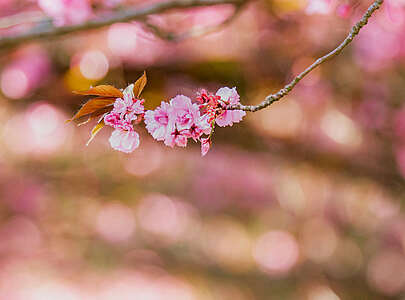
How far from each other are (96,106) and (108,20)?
0.55 meters

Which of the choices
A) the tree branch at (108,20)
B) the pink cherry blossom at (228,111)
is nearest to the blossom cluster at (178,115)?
the pink cherry blossom at (228,111)

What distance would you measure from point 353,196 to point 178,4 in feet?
5.58

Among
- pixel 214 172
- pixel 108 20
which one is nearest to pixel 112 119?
pixel 108 20

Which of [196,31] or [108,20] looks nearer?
[108,20]

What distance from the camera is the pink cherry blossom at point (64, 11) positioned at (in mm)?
1121

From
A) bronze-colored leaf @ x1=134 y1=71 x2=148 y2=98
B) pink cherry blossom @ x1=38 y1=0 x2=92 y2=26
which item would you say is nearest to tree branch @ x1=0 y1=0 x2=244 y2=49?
pink cherry blossom @ x1=38 y1=0 x2=92 y2=26

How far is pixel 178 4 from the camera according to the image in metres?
1.01

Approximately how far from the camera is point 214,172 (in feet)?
10.2

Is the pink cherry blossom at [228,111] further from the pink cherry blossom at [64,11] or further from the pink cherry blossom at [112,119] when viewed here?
the pink cherry blossom at [64,11]

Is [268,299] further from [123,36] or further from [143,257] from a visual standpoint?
[123,36]

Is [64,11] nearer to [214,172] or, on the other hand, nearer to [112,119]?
[112,119]

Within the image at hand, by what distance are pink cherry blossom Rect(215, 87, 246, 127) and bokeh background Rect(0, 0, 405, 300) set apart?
2.03 ft

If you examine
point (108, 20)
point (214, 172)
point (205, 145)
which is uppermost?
point (214, 172)

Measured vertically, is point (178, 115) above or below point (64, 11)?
below
